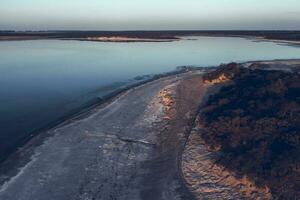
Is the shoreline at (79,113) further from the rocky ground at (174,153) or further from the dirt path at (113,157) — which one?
the dirt path at (113,157)

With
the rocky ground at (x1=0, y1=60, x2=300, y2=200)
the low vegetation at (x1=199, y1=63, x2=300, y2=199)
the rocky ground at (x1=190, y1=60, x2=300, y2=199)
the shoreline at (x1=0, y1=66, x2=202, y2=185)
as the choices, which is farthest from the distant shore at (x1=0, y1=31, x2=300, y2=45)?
the rocky ground at (x1=0, y1=60, x2=300, y2=200)

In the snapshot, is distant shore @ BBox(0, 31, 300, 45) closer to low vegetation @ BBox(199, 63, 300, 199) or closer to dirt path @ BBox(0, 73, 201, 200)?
low vegetation @ BBox(199, 63, 300, 199)

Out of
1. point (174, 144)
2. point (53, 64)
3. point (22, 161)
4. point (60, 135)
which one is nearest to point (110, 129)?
point (60, 135)

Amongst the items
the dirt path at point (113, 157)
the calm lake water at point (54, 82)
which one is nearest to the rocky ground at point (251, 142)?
the dirt path at point (113, 157)

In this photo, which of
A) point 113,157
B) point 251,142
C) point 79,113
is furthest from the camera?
point 79,113

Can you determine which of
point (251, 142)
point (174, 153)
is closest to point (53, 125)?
point (174, 153)

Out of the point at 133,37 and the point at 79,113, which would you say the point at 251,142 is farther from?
the point at 133,37

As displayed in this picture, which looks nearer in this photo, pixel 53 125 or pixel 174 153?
pixel 174 153

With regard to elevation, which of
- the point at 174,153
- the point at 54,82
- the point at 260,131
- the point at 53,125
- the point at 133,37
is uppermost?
the point at 260,131

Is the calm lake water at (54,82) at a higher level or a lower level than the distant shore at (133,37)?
higher
